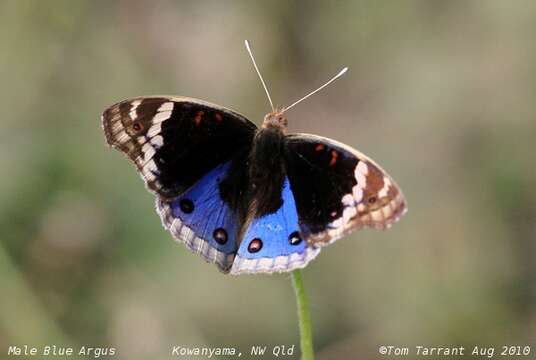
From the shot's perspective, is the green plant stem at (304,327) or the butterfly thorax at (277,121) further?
the butterfly thorax at (277,121)

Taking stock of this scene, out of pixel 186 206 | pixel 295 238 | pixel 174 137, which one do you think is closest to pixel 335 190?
pixel 295 238

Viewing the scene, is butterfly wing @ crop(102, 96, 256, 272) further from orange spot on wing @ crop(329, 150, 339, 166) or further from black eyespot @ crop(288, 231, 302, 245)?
orange spot on wing @ crop(329, 150, 339, 166)

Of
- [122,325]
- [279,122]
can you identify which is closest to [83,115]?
[122,325]

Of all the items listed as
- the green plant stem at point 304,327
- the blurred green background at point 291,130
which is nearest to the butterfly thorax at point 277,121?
the green plant stem at point 304,327

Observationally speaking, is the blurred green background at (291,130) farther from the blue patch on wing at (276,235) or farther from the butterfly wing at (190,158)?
the blue patch on wing at (276,235)

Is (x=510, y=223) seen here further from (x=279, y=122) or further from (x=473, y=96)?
(x=279, y=122)

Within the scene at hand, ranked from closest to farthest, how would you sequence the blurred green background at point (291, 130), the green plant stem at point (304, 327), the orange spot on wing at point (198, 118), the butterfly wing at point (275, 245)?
1. the green plant stem at point (304, 327)
2. the butterfly wing at point (275, 245)
3. the orange spot on wing at point (198, 118)
4. the blurred green background at point (291, 130)

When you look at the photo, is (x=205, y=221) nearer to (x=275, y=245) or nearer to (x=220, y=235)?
(x=220, y=235)
